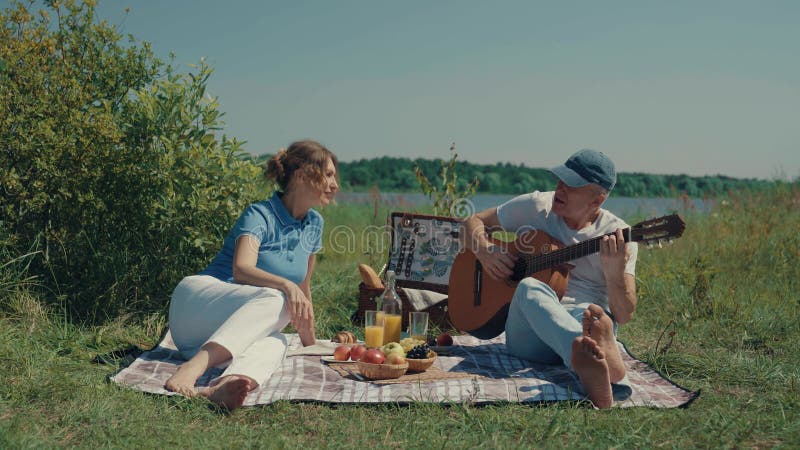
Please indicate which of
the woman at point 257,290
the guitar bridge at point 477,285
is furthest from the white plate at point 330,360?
the guitar bridge at point 477,285

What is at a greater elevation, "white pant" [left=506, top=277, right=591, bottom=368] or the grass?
"white pant" [left=506, top=277, right=591, bottom=368]

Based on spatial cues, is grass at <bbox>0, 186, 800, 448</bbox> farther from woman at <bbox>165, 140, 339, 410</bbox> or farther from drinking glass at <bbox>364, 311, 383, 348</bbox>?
drinking glass at <bbox>364, 311, 383, 348</bbox>

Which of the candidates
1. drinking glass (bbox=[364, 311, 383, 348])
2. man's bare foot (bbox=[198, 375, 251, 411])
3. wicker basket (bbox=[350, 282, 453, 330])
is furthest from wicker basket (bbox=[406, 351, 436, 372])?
wicker basket (bbox=[350, 282, 453, 330])

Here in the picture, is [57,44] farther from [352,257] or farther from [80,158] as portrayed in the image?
[352,257]

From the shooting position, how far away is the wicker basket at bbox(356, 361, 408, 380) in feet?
11.3

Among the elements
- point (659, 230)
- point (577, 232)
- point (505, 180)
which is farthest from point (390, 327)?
point (505, 180)

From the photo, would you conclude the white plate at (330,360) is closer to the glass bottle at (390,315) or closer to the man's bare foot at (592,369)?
the glass bottle at (390,315)

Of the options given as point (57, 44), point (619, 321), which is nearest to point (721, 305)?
point (619, 321)

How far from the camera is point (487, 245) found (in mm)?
4195

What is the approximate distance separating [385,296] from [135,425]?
1.71 metres

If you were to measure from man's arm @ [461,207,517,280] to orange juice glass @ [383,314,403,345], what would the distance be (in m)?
0.65

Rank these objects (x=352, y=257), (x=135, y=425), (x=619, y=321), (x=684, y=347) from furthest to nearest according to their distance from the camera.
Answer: (x=352, y=257), (x=684, y=347), (x=619, y=321), (x=135, y=425)

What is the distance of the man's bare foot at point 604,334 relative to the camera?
10.1 feet

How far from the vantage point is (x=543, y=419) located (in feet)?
9.48
